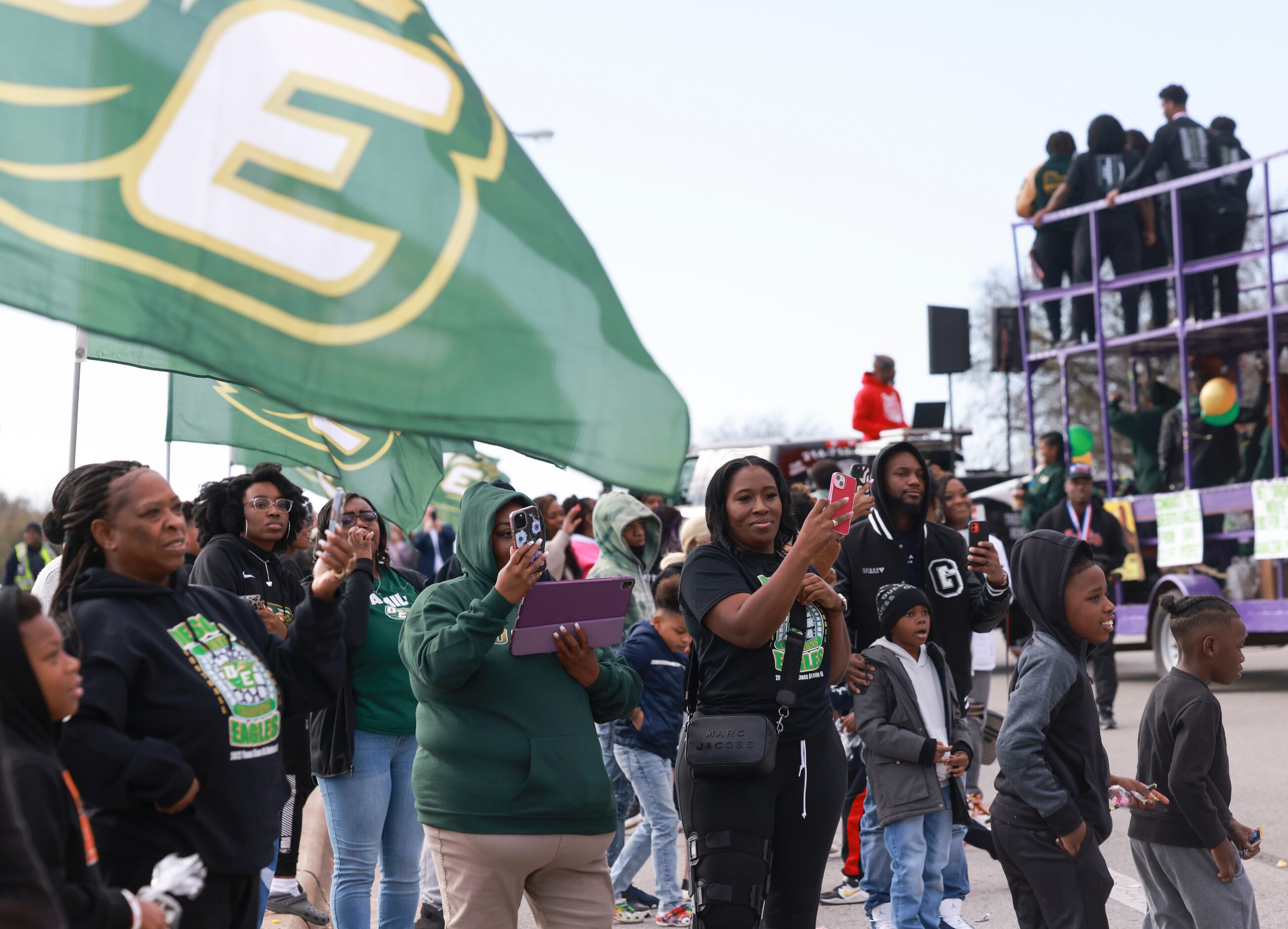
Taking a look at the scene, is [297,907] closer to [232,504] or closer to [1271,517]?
[232,504]

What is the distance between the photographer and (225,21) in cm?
488

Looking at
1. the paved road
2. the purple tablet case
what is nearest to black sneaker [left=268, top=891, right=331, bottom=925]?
the paved road

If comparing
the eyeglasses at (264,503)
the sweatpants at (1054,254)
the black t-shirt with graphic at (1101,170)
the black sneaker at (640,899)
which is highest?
the black t-shirt with graphic at (1101,170)

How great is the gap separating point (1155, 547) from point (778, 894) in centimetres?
997

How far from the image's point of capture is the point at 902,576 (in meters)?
5.71

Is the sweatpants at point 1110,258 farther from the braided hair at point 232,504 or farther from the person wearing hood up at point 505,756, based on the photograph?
the person wearing hood up at point 505,756

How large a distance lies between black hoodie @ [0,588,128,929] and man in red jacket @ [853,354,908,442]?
39.8 feet

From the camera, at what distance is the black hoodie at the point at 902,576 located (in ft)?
18.7

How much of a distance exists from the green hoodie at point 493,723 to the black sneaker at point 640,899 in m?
2.72

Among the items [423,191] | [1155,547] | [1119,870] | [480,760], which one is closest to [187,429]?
[423,191]

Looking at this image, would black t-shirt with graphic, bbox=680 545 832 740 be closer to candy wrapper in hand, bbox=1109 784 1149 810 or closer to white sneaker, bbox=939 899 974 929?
candy wrapper in hand, bbox=1109 784 1149 810

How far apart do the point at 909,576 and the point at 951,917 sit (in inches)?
54.4

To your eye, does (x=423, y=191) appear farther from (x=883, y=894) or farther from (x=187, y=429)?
(x=883, y=894)

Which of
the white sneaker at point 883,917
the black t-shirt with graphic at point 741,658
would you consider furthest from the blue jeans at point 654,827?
the black t-shirt with graphic at point 741,658
